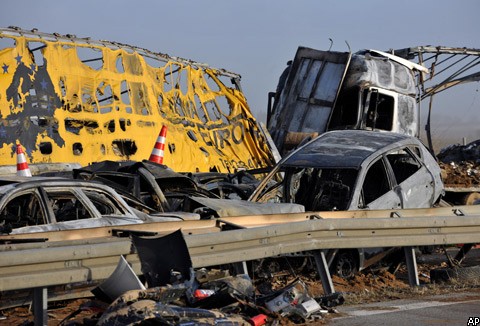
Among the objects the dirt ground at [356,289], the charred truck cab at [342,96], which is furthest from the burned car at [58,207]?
the charred truck cab at [342,96]

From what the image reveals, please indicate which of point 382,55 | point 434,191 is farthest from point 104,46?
point 434,191

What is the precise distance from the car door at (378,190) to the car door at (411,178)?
4.8 inches

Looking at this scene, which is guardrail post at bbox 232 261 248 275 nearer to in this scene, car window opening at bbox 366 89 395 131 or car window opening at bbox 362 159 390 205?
car window opening at bbox 362 159 390 205

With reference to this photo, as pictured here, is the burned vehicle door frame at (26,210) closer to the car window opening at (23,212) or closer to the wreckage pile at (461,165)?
the car window opening at (23,212)

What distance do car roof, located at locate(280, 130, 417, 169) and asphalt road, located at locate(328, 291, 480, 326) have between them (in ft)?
13.6

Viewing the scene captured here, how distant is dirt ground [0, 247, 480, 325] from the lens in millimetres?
6812

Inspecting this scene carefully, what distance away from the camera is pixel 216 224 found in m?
9.02

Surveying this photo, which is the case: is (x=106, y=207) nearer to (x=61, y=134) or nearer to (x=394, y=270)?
(x=394, y=270)

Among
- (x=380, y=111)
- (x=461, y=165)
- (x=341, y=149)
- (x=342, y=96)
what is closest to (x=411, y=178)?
(x=341, y=149)

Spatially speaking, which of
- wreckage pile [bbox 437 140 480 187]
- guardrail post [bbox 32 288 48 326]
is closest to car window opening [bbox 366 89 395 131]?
wreckage pile [bbox 437 140 480 187]

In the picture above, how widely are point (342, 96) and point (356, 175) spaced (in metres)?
11.3

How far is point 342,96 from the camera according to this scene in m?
23.2

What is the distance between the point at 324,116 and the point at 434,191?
9654 millimetres

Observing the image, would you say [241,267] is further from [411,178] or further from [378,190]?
[411,178]
